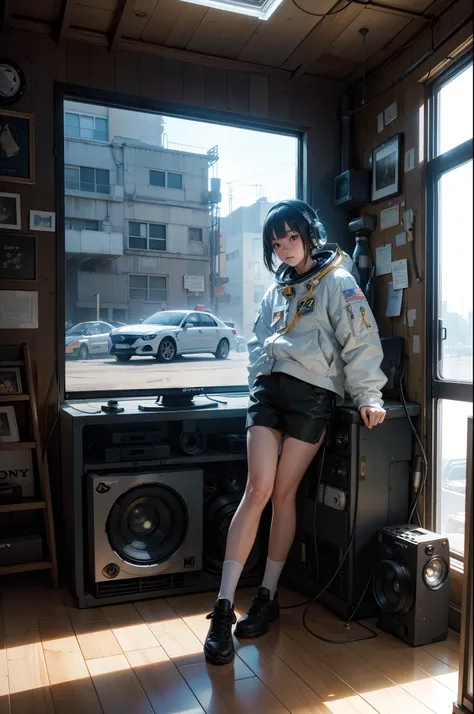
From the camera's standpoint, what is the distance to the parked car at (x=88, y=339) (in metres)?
2.99

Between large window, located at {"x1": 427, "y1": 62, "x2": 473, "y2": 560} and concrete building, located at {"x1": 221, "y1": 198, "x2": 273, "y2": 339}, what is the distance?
3.22 ft

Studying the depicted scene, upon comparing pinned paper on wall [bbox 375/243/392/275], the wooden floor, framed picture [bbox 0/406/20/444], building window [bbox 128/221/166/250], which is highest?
building window [bbox 128/221/166/250]

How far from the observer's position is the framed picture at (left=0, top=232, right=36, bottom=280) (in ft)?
9.32

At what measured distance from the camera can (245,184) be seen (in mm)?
3301

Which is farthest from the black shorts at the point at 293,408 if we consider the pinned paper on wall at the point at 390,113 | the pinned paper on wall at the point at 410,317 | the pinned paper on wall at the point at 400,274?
the pinned paper on wall at the point at 390,113

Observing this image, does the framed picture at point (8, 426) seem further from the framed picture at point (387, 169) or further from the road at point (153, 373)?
the framed picture at point (387, 169)

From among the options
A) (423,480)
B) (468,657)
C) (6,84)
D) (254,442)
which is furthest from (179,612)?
(6,84)

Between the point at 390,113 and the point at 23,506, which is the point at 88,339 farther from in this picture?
the point at 390,113

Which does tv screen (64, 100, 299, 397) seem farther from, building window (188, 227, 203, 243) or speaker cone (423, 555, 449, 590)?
speaker cone (423, 555, 449, 590)

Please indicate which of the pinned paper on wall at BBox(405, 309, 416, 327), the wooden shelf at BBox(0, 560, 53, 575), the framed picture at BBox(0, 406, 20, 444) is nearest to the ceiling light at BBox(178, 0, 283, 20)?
the pinned paper on wall at BBox(405, 309, 416, 327)

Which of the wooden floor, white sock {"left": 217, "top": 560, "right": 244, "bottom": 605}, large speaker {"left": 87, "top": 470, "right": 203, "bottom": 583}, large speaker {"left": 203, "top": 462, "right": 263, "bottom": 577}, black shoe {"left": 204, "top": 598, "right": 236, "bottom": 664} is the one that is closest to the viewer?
the wooden floor

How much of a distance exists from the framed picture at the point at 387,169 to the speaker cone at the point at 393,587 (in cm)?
168

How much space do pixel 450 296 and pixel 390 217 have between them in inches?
22.7

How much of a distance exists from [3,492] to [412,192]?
2299 millimetres
